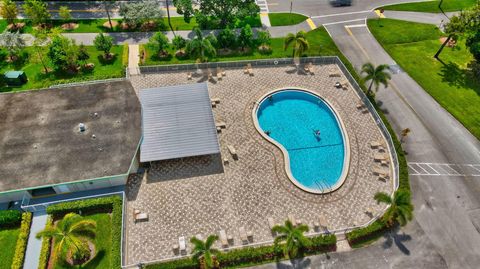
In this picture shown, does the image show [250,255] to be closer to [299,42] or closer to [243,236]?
[243,236]

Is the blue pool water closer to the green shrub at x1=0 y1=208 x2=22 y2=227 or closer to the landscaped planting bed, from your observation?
the landscaped planting bed

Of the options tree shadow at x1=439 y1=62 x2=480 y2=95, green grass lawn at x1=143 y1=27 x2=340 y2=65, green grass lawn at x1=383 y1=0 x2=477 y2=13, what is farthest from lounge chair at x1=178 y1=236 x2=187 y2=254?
green grass lawn at x1=383 y1=0 x2=477 y2=13

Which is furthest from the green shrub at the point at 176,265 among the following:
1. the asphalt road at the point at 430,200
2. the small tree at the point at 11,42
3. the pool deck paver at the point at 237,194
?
the small tree at the point at 11,42

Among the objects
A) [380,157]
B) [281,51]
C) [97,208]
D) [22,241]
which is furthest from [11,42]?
[380,157]

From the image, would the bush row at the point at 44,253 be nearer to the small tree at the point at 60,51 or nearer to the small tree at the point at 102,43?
the small tree at the point at 60,51

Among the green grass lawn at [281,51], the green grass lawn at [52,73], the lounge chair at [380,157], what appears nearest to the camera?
the lounge chair at [380,157]
